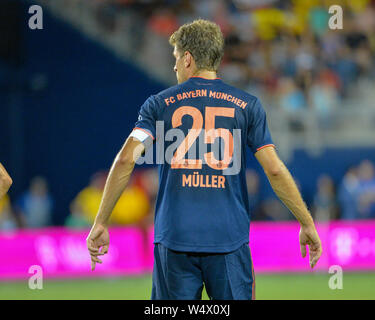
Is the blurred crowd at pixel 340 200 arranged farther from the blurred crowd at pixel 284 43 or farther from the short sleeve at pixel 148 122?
the short sleeve at pixel 148 122

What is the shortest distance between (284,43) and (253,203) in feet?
14.6

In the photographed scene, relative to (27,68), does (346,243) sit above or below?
below

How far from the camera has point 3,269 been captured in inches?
527

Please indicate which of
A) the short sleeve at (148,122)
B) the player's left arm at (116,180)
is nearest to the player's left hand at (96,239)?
the player's left arm at (116,180)

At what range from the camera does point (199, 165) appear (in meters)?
4.70

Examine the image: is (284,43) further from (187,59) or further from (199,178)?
(199,178)

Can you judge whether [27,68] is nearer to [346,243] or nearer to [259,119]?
[346,243]

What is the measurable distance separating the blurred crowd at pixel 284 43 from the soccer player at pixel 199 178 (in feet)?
42.0

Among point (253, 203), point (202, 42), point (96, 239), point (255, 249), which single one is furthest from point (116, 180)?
point (253, 203)

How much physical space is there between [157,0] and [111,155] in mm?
4192

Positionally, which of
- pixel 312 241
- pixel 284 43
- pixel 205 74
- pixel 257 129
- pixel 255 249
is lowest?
pixel 255 249
